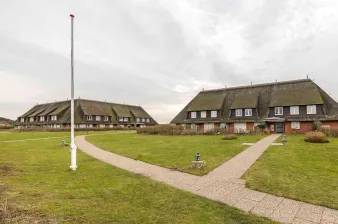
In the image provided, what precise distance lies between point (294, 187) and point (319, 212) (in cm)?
236

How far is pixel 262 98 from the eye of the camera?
43.9 meters

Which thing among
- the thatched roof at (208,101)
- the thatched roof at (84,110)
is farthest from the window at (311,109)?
the thatched roof at (84,110)

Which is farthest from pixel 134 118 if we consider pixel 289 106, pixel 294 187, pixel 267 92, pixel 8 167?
pixel 294 187

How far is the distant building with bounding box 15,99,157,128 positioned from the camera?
209ft

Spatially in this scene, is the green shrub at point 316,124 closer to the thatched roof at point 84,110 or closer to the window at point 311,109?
the window at point 311,109

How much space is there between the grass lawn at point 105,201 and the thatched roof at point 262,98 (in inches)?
1373

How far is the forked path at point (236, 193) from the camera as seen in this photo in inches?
257

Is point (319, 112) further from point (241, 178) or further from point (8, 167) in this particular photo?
point (8, 167)

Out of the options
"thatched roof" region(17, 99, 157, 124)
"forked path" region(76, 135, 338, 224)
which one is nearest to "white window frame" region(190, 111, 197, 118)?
"thatched roof" region(17, 99, 157, 124)

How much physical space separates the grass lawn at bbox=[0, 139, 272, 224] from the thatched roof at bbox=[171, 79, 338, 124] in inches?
1373

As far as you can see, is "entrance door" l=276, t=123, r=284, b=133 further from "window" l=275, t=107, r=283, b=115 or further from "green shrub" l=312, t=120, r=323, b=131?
"green shrub" l=312, t=120, r=323, b=131

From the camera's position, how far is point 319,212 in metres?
6.73

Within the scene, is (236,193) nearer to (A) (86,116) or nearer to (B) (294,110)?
(B) (294,110)

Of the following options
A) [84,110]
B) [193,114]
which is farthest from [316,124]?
[84,110]
